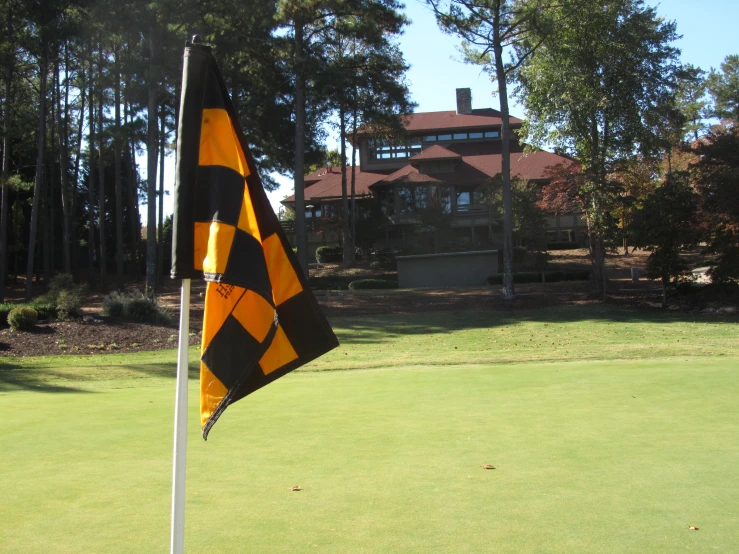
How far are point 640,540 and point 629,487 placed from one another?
114 cm

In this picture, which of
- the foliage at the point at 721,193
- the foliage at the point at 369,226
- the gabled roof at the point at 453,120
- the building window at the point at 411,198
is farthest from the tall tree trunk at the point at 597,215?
the gabled roof at the point at 453,120

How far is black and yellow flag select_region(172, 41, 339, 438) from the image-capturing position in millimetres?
3355

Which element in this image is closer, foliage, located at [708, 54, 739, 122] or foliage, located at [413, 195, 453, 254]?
foliage, located at [413, 195, 453, 254]

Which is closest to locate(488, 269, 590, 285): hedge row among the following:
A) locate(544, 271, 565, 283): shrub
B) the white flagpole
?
locate(544, 271, 565, 283): shrub

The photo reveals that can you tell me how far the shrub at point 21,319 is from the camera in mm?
21750

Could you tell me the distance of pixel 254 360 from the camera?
345 cm

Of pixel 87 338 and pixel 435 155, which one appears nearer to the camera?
pixel 87 338

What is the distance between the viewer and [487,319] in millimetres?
27531

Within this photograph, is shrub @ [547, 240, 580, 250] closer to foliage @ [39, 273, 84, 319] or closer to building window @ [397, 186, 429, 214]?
building window @ [397, 186, 429, 214]

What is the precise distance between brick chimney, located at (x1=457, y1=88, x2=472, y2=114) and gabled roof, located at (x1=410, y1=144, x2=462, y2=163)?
652 centimetres

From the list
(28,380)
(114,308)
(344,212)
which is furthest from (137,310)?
(344,212)

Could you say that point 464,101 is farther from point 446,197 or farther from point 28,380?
point 28,380

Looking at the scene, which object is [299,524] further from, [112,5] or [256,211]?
[112,5]

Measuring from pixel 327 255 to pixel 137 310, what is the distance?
30.6 meters
